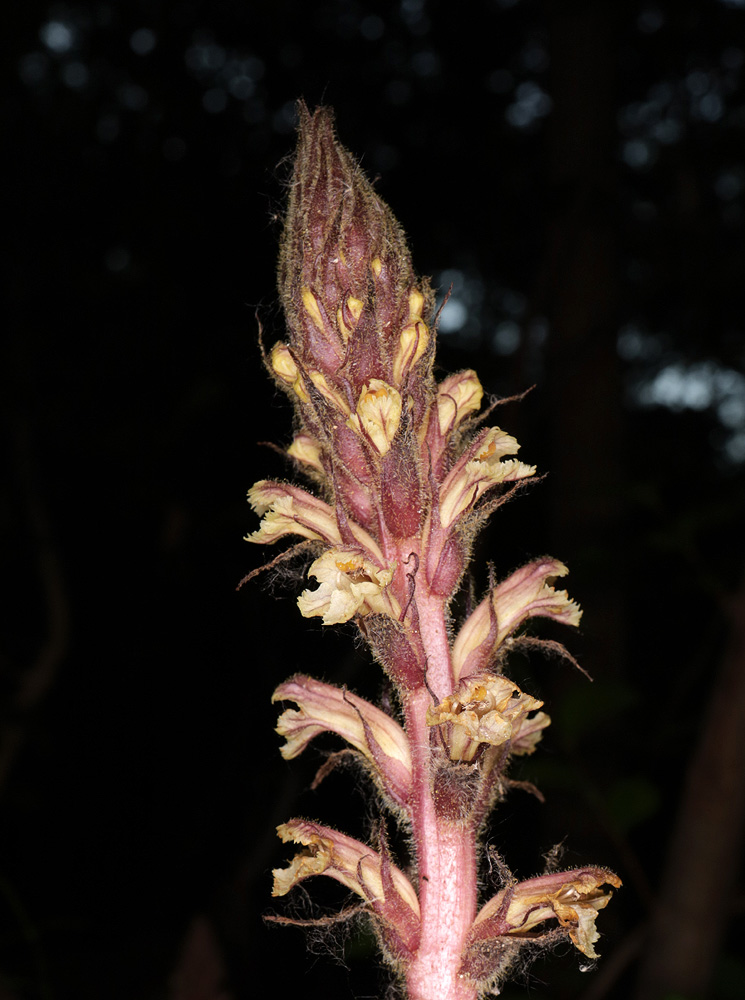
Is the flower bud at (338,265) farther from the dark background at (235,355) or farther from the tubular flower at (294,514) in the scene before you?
the dark background at (235,355)

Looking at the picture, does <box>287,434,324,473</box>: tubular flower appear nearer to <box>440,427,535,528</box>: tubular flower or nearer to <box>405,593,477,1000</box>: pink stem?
<box>440,427,535,528</box>: tubular flower

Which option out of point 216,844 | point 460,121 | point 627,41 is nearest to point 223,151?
point 460,121

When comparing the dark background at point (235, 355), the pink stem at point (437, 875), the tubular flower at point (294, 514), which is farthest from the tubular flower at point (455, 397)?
the dark background at point (235, 355)

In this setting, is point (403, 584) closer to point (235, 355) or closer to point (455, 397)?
point (455, 397)

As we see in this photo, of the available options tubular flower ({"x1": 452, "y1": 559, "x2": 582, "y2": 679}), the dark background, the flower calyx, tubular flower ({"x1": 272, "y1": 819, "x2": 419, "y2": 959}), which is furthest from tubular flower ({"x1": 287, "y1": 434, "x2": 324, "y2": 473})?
the dark background

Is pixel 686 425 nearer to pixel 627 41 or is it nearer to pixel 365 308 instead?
pixel 627 41

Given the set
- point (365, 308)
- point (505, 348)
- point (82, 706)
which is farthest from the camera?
point (505, 348)
